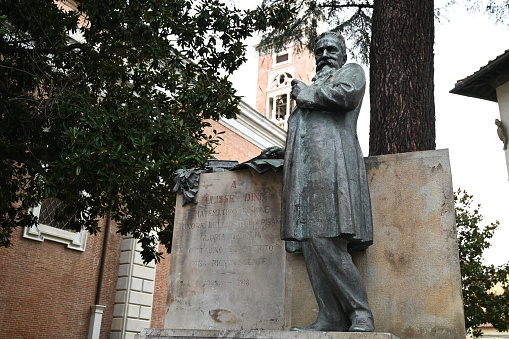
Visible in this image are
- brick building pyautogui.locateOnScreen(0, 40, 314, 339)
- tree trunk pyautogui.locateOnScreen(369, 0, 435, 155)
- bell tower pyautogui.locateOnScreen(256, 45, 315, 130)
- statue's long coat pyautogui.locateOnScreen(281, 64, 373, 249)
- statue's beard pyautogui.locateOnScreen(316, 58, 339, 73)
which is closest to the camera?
statue's long coat pyautogui.locateOnScreen(281, 64, 373, 249)

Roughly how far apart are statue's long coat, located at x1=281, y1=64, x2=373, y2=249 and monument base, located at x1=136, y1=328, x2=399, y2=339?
667 millimetres

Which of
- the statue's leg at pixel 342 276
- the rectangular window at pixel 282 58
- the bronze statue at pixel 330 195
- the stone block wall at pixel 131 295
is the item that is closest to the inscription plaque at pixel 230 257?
the bronze statue at pixel 330 195

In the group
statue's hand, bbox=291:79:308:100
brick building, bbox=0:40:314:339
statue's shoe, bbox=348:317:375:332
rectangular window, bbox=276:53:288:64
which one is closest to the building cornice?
brick building, bbox=0:40:314:339

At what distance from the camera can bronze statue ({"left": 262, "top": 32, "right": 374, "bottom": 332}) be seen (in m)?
3.64

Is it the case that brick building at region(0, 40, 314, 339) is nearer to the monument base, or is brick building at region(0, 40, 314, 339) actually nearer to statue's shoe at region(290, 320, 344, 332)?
the monument base

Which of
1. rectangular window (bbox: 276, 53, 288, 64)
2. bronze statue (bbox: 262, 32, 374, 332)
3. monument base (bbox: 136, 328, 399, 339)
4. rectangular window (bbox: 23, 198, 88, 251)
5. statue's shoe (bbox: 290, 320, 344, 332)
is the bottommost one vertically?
monument base (bbox: 136, 328, 399, 339)

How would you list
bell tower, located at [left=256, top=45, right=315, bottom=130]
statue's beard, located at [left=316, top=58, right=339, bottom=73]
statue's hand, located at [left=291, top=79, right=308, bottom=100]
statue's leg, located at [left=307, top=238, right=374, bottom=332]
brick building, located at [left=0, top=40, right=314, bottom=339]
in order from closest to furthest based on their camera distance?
statue's leg, located at [left=307, top=238, right=374, bottom=332], statue's hand, located at [left=291, top=79, right=308, bottom=100], statue's beard, located at [left=316, top=58, right=339, bottom=73], brick building, located at [left=0, top=40, right=314, bottom=339], bell tower, located at [left=256, top=45, right=315, bottom=130]

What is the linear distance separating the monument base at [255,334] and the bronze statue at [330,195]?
0.17 meters

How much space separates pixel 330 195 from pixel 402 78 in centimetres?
400

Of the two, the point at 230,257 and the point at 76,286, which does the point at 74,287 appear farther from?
the point at 230,257

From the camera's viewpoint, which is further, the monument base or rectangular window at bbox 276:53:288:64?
rectangular window at bbox 276:53:288:64

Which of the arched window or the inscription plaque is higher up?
the arched window

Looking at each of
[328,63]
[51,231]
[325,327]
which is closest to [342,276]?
[325,327]

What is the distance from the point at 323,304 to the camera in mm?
3754
